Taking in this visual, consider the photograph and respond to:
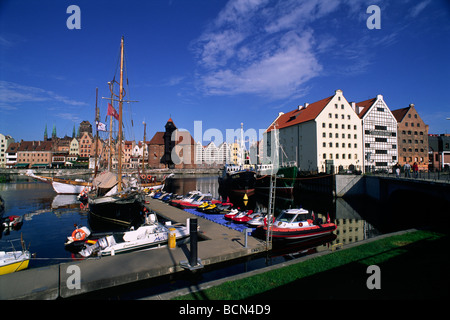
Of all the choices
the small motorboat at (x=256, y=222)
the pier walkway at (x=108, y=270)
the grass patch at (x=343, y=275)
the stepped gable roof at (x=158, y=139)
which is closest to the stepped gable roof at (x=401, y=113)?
the small motorboat at (x=256, y=222)

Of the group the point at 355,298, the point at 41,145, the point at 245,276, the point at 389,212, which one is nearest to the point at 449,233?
the point at 355,298

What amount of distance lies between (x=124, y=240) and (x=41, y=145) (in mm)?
149441

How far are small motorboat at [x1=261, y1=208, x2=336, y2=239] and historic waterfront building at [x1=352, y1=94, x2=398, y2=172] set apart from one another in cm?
4775

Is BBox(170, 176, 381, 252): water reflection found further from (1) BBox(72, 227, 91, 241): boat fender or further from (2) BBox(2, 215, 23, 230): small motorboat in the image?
(2) BBox(2, 215, 23, 230): small motorboat

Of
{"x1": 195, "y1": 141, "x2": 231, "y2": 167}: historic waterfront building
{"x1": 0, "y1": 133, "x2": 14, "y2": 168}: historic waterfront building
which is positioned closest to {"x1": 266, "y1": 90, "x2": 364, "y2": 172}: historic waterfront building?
{"x1": 195, "y1": 141, "x2": 231, "y2": 167}: historic waterfront building

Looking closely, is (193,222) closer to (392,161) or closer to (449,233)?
(449,233)

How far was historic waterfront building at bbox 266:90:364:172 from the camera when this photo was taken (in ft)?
187

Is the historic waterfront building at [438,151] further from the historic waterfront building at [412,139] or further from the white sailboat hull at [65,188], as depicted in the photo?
the white sailboat hull at [65,188]

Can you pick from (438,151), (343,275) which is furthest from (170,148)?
(343,275)

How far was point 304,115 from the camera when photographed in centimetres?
6384

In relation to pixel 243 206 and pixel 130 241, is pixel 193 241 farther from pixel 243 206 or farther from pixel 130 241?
pixel 243 206

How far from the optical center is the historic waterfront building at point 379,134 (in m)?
61.3

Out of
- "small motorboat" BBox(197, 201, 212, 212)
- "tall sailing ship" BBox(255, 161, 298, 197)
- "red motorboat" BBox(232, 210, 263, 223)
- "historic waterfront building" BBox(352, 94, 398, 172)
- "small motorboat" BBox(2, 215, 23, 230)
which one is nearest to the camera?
"red motorboat" BBox(232, 210, 263, 223)

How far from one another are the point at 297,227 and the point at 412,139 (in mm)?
63125
